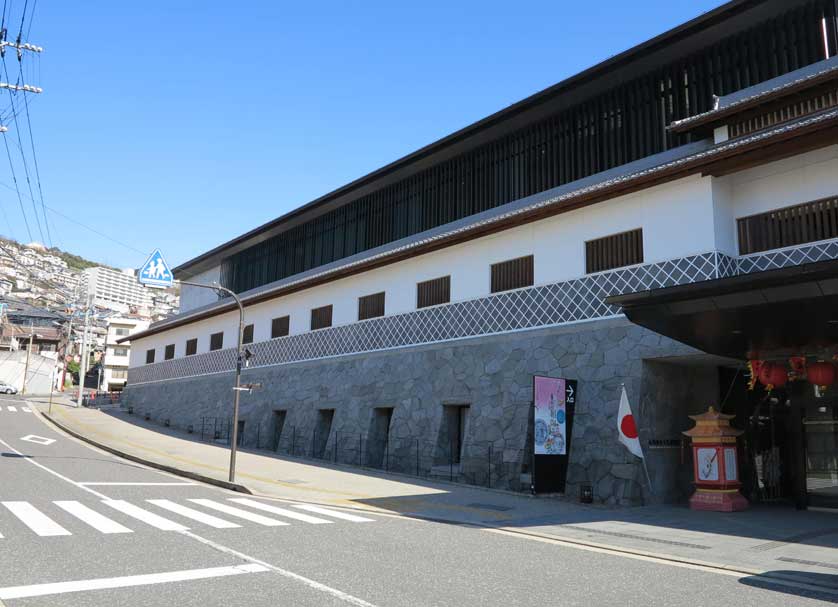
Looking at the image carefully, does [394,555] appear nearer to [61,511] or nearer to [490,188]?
[61,511]

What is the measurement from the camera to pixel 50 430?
106 feet

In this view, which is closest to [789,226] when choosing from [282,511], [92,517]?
[282,511]

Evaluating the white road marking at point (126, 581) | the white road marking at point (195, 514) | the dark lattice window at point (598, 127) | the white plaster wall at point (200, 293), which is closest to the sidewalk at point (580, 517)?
the white road marking at point (195, 514)

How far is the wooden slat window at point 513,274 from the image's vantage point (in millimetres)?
19172

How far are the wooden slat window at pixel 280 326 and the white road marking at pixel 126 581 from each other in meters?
22.5

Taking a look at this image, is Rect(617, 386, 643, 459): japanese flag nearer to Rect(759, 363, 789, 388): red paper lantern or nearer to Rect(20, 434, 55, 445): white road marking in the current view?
Rect(759, 363, 789, 388): red paper lantern

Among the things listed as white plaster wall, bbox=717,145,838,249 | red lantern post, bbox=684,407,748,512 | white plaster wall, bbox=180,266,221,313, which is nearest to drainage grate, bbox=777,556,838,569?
red lantern post, bbox=684,407,748,512

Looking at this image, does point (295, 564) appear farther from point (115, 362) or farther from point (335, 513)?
point (115, 362)

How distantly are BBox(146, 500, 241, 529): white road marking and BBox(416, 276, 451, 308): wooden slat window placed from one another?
1121cm

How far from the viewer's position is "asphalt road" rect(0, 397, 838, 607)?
263 inches

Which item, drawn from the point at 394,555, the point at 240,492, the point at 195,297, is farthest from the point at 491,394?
the point at 195,297

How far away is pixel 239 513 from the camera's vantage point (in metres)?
12.6

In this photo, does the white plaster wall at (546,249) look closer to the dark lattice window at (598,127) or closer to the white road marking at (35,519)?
the dark lattice window at (598,127)

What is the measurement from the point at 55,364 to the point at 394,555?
84309 millimetres
